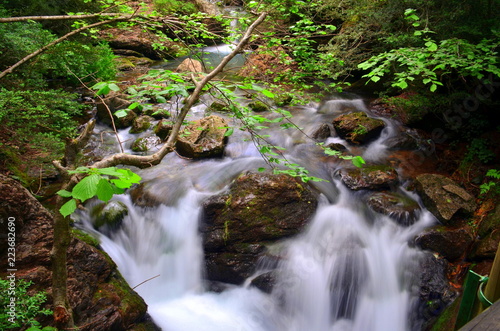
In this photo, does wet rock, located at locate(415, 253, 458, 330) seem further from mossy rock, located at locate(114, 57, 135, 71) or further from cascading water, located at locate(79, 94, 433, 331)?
mossy rock, located at locate(114, 57, 135, 71)

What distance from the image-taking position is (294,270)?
4.57 metres

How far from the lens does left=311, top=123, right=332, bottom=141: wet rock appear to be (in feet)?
23.8

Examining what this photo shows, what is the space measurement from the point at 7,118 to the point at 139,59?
864cm

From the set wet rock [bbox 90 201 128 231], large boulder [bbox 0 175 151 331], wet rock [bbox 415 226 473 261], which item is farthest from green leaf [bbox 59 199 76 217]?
wet rock [bbox 415 226 473 261]

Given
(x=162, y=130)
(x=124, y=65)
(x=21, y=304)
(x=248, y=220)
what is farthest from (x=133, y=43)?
(x=21, y=304)

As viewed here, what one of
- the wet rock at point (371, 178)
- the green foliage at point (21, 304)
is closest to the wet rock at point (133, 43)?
the wet rock at point (371, 178)

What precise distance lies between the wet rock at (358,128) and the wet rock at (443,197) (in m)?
1.82

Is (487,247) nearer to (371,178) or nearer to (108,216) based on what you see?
(371,178)

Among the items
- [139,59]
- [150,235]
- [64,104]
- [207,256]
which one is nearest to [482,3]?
[207,256]

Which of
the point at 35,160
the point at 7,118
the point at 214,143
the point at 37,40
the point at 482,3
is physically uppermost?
the point at 37,40

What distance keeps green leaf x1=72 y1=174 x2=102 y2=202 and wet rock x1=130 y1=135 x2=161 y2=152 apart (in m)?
5.84

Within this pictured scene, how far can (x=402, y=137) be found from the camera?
281 inches

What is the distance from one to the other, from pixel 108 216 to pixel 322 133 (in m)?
4.95

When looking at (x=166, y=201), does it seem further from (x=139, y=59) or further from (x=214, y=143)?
(x=139, y=59)
